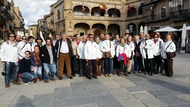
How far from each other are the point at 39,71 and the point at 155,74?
16.4 ft

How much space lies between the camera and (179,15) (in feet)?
78.7

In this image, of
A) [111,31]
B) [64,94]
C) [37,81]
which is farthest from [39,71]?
[111,31]

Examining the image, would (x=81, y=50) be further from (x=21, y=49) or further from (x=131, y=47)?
(x=21, y=49)

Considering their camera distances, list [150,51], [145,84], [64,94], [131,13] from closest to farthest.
Answer: [64,94]
[145,84]
[150,51]
[131,13]

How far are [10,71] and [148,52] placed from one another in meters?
5.63

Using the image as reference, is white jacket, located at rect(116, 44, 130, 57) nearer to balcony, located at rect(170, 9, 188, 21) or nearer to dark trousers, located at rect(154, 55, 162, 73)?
dark trousers, located at rect(154, 55, 162, 73)

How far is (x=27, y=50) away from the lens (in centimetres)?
685

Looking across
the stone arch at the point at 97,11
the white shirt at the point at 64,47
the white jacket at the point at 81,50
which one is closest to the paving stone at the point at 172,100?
the white jacket at the point at 81,50

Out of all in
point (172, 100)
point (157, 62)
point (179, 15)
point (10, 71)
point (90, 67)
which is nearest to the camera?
point (172, 100)

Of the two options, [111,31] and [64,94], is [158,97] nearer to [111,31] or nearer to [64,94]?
[64,94]

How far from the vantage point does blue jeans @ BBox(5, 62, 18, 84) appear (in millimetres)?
6133

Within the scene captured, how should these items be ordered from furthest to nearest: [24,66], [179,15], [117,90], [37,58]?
1. [179,15]
2. [37,58]
3. [24,66]
4. [117,90]

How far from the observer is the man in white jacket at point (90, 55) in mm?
6996

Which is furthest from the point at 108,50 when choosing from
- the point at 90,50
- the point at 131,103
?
the point at 131,103
